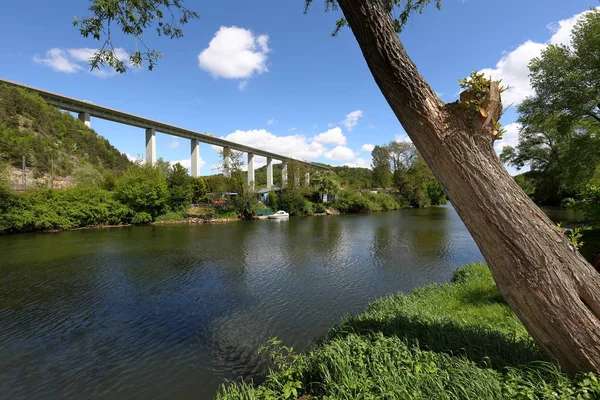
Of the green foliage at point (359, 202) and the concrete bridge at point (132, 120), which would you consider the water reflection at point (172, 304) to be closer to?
the green foliage at point (359, 202)

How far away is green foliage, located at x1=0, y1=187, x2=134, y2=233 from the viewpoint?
22547 millimetres

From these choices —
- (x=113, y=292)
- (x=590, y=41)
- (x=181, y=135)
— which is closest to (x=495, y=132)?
(x=113, y=292)

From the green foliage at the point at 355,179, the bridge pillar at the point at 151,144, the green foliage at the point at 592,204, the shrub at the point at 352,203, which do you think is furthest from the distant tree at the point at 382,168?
the green foliage at the point at 592,204

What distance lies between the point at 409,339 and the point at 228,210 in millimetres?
33816

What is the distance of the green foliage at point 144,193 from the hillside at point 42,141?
10.1m

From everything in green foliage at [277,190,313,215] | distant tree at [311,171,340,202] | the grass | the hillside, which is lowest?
the grass

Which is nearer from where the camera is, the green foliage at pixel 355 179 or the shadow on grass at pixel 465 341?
the shadow on grass at pixel 465 341

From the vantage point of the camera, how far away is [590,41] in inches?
553

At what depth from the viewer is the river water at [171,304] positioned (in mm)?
5207

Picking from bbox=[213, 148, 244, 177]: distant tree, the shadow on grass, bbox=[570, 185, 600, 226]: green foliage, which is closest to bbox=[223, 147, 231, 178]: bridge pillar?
bbox=[213, 148, 244, 177]: distant tree

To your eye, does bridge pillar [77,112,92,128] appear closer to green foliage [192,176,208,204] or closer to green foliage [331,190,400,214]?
green foliage [192,176,208,204]

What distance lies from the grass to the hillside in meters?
40.3

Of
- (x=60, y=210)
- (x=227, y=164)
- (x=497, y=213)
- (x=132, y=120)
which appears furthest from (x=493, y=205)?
(x=132, y=120)

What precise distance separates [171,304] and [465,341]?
25.0ft
